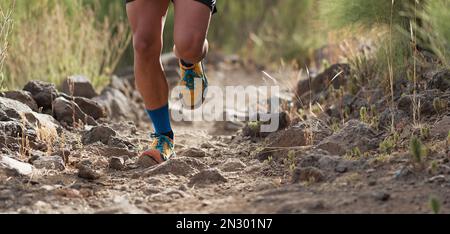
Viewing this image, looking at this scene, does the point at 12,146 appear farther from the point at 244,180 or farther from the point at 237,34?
the point at 237,34

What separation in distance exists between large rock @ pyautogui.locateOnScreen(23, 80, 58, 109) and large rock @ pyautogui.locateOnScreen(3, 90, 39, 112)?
0.10 meters

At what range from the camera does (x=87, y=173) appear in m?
4.82

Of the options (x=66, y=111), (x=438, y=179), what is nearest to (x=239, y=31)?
(x=66, y=111)

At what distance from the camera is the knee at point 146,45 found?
193 inches

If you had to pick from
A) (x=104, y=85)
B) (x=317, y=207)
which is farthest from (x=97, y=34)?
(x=317, y=207)

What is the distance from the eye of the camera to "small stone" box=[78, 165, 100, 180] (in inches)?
189

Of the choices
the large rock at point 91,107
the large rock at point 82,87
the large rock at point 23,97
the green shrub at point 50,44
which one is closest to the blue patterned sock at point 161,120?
the large rock at point 23,97

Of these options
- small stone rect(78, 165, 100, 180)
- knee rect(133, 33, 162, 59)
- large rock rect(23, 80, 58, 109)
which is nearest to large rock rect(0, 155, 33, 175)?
small stone rect(78, 165, 100, 180)

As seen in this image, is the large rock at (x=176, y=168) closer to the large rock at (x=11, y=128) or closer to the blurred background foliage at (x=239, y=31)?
the large rock at (x=11, y=128)

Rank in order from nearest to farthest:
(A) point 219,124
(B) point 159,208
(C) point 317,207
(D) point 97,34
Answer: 1. (C) point 317,207
2. (B) point 159,208
3. (A) point 219,124
4. (D) point 97,34

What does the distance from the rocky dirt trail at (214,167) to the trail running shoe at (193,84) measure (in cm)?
42

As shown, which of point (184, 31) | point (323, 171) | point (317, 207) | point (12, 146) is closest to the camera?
point (317, 207)

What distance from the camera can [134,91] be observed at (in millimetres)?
8414

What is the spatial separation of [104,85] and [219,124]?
4.09 feet
